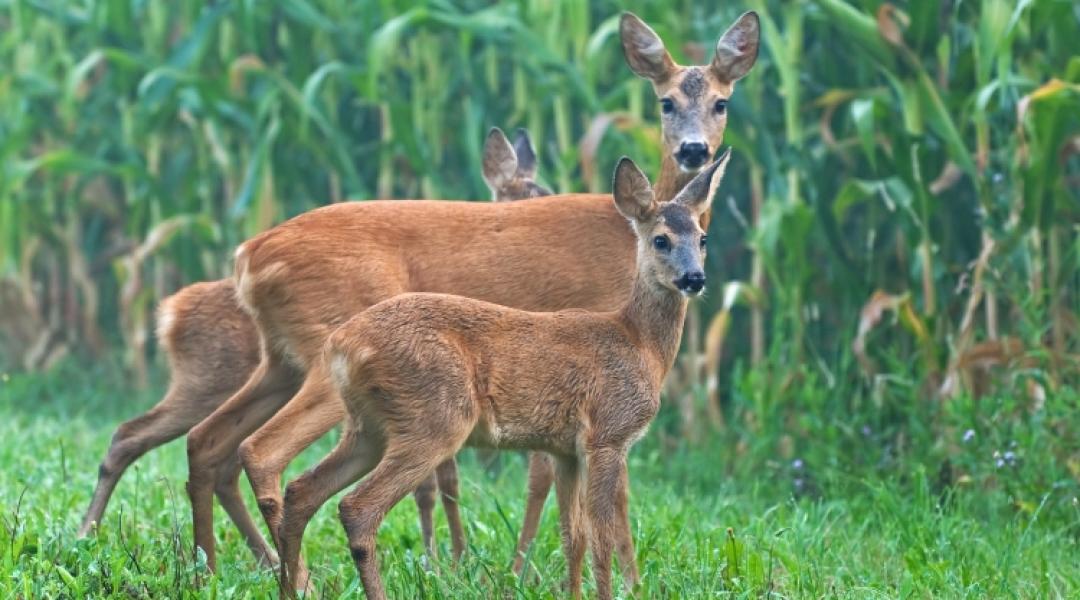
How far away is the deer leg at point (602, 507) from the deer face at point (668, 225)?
54 centimetres

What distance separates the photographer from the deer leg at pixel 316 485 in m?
4.76

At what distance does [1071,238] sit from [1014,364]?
0.87 m

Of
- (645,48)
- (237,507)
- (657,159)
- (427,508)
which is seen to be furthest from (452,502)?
(657,159)

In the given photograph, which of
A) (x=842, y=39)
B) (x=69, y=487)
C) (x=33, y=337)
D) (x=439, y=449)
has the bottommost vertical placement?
(x=33, y=337)

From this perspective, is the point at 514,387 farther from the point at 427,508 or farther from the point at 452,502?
the point at 427,508

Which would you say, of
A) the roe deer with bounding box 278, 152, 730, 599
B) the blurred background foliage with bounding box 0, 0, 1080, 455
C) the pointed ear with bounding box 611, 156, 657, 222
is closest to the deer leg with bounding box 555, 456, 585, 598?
the roe deer with bounding box 278, 152, 730, 599

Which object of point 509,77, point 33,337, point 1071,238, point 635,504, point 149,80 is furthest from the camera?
point 33,337

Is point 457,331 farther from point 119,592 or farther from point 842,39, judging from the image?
point 842,39

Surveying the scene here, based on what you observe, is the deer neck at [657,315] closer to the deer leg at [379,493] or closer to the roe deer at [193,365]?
the deer leg at [379,493]

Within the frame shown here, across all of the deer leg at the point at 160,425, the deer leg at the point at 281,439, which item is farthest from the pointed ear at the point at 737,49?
the deer leg at the point at 160,425

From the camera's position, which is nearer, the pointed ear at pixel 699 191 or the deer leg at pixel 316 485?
the deer leg at pixel 316 485

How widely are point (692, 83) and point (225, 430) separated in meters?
2.09

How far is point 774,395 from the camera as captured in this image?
764 centimetres

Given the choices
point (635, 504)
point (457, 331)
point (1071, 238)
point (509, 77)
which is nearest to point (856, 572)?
point (635, 504)
